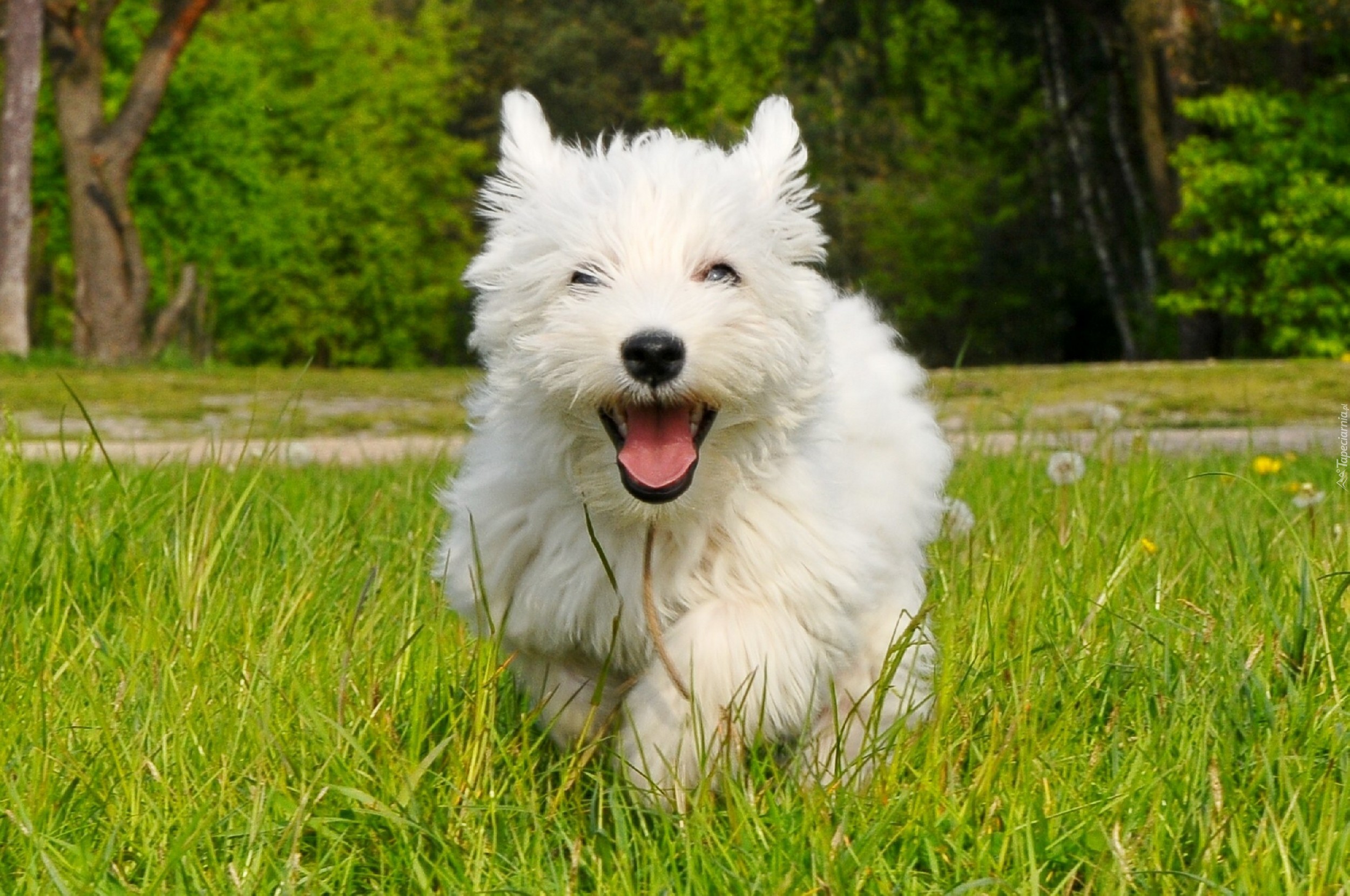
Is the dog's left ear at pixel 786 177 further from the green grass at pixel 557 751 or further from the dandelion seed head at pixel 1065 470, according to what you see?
the dandelion seed head at pixel 1065 470

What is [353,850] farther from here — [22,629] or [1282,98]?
[1282,98]

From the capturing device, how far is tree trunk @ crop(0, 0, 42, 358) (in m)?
22.2

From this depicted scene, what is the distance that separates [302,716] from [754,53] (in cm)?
4496

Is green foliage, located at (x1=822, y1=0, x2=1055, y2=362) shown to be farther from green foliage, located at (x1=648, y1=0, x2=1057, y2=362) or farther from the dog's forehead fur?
the dog's forehead fur

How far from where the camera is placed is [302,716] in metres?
3.02

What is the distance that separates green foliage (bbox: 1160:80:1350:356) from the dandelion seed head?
907 inches

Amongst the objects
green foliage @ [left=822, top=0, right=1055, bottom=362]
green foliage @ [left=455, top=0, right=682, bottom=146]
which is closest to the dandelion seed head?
green foliage @ [left=822, top=0, right=1055, bottom=362]

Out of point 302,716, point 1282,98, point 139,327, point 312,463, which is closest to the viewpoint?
point 302,716

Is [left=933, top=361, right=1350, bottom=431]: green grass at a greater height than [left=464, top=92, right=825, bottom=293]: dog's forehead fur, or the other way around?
[left=464, top=92, right=825, bottom=293]: dog's forehead fur

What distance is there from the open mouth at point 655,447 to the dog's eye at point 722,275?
264 mm

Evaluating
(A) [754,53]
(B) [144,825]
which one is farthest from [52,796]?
(A) [754,53]

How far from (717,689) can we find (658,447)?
497 millimetres

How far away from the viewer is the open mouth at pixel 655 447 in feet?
9.71

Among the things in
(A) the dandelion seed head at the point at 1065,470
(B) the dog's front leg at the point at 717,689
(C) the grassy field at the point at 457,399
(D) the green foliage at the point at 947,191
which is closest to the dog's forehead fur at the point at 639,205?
(B) the dog's front leg at the point at 717,689
